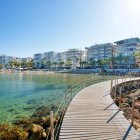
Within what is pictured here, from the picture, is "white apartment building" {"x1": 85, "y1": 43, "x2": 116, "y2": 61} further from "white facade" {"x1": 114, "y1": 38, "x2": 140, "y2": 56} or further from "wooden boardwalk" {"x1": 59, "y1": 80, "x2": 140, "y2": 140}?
"wooden boardwalk" {"x1": 59, "y1": 80, "x2": 140, "y2": 140}

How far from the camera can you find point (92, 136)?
365 inches

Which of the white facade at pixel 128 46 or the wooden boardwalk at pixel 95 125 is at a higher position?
the white facade at pixel 128 46

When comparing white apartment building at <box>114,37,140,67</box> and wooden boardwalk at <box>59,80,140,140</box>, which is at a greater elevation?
white apartment building at <box>114,37,140,67</box>

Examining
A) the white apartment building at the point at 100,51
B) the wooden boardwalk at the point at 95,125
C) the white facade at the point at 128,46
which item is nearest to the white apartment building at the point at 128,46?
the white facade at the point at 128,46

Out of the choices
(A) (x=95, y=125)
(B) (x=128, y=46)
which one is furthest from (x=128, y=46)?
(A) (x=95, y=125)

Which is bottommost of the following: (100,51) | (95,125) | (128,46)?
(95,125)

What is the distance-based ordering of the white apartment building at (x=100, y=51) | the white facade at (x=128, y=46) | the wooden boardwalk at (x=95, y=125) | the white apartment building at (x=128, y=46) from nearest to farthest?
the wooden boardwalk at (x=95, y=125) < the white apartment building at (x=128, y=46) < the white facade at (x=128, y=46) < the white apartment building at (x=100, y=51)

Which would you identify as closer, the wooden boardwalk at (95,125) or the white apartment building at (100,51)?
the wooden boardwalk at (95,125)

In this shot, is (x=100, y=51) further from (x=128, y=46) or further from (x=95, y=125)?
(x=95, y=125)

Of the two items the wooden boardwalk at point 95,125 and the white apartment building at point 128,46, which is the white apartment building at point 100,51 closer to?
the white apartment building at point 128,46

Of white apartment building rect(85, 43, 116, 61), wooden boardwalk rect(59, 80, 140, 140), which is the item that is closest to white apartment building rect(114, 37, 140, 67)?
white apartment building rect(85, 43, 116, 61)

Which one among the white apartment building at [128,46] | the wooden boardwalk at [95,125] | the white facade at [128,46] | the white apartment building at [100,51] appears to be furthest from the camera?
the white apartment building at [100,51]

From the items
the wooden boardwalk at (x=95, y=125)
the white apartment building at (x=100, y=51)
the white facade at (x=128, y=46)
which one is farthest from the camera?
the white apartment building at (x=100, y=51)

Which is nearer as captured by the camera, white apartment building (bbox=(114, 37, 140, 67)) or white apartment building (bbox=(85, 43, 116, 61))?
white apartment building (bbox=(114, 37, 140, 67))
